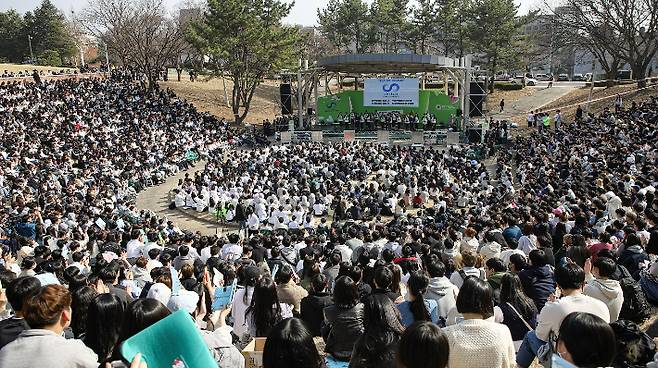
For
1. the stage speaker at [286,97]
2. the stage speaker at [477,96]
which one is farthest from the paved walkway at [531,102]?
the stage speaker at [286,97]

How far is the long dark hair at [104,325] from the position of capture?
3359 millimetres

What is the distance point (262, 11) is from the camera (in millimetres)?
38531

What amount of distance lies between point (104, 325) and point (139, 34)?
4128cm

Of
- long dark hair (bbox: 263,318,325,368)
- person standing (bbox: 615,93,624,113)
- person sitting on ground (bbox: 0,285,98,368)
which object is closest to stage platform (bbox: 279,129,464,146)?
person standing (bbox: 615,93,624,113)

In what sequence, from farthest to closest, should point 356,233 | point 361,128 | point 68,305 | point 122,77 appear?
point 122,77 → point 361,128 → point 356,233 → point 68,305

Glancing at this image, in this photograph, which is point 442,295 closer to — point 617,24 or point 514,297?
point 514,297

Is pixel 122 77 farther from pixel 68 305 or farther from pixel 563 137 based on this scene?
pixel 68 305

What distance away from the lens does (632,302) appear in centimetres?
537

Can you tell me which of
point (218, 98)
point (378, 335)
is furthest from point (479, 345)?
point (218, 98)

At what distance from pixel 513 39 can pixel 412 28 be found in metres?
9.06

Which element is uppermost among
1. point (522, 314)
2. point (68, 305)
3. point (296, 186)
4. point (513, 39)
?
point (513, 39)

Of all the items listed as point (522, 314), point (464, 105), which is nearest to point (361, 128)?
point (464, 105)

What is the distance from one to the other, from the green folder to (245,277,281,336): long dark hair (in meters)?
2.06

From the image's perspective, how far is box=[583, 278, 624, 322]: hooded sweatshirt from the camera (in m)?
4.89
